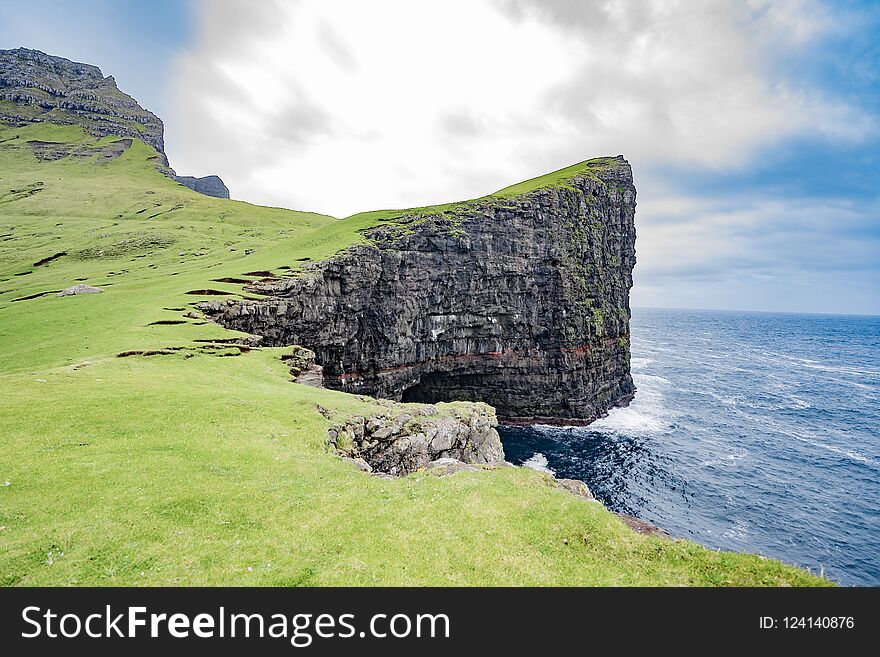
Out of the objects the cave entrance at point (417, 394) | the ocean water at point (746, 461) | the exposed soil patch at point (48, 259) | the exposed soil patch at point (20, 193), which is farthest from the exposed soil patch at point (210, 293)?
the exposed soil patch at point (20, 193)

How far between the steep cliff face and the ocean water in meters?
10.1

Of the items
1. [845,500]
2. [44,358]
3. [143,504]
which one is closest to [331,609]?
[143,504]

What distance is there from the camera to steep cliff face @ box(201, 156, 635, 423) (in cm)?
7175

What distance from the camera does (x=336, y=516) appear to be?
45.1 ft

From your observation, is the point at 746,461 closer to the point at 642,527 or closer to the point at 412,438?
the point at 642,527

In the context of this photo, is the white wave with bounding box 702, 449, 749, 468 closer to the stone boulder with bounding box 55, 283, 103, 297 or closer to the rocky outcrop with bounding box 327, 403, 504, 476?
the rocky outcrop with bounding box 327, 403, 504, 476

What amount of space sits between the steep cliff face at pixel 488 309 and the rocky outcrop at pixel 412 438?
130 feet

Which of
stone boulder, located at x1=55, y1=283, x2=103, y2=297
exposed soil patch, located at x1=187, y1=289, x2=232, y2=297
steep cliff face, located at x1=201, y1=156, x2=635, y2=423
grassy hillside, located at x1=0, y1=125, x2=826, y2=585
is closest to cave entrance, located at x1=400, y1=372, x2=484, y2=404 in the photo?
steep cliff face, located at x1=201, y1=156, x2=635, y2=423

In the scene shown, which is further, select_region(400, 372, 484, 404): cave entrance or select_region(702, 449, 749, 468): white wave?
select_region(400, 372, 484, 404): cave entrance

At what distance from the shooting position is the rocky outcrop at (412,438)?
78.9 feet

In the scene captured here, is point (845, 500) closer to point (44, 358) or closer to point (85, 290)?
point (44, 358)

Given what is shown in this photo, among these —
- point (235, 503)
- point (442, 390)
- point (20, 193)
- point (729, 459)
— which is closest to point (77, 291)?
point (235, 503)

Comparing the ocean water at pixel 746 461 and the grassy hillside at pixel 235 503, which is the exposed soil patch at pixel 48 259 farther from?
the ocean water at pixel 746 461

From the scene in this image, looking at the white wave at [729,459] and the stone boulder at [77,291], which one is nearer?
the stone boulder at [77,291]
